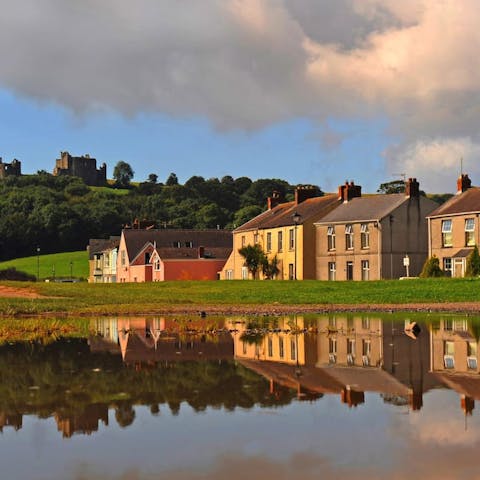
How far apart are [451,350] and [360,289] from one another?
35.6m

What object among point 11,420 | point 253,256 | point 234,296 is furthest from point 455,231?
point 11,420

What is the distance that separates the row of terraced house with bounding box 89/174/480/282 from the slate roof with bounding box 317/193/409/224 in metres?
0.09

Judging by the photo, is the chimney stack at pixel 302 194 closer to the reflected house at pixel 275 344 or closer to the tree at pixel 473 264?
the tree at pixel 473 264

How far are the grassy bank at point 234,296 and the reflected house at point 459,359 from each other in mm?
16874

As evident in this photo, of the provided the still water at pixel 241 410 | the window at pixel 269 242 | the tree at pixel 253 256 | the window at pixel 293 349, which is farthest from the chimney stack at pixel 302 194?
the still water at pixel 241 410

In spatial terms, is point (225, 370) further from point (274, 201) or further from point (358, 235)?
point (274, 201)

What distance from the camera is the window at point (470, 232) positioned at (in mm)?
73500

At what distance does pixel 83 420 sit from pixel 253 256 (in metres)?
79.3

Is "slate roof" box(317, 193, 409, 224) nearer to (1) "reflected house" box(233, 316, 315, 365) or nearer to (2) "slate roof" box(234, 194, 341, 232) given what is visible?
(2) "slate roof" box(234, 194, 341, 232)

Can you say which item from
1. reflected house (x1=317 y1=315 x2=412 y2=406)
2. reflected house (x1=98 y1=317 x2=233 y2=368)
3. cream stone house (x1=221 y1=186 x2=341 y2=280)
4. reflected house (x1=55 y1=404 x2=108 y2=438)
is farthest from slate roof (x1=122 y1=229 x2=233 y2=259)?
reflected house (x1=55 y1=404 x2=108 y2=438)

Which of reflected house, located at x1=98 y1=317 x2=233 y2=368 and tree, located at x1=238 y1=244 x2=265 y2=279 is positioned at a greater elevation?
tree, located at x1=238 y1=244 x2=265 y2=279

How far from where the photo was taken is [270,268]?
91.4 m

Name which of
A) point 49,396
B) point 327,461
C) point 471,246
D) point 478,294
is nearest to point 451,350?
point 49,396

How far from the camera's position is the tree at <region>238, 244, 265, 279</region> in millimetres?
92125
